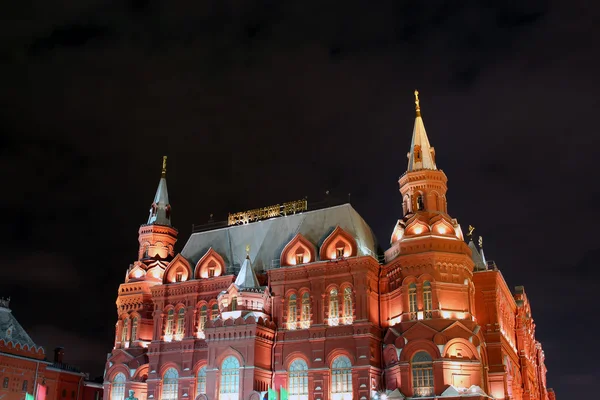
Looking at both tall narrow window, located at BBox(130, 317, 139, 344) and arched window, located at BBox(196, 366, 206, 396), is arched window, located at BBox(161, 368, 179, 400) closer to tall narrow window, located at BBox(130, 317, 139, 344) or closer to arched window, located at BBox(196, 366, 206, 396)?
arched window, located at BBox(196, 366, 206, 396)

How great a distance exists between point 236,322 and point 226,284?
21.4 ft

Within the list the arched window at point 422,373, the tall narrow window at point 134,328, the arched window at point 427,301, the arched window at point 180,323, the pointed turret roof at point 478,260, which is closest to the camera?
the arched window at point 422,373

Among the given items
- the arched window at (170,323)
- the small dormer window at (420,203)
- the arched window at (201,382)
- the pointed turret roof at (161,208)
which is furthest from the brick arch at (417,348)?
the pointed turret roof at (161,208)

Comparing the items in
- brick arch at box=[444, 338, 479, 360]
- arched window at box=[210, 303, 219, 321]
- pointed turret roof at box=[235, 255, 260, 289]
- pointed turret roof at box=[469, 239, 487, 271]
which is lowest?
brick arch at box=[444, 338, 479, 360]

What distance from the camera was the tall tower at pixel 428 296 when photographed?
44.2m

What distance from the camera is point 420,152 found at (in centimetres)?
5381

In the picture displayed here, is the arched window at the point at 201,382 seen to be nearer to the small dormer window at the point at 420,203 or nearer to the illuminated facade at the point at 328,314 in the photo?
the illuminated facade at the point at 328,314

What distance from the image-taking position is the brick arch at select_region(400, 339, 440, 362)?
145ft

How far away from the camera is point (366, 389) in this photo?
45.8 meters

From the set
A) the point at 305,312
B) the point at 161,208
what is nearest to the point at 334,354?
the point at 305,312

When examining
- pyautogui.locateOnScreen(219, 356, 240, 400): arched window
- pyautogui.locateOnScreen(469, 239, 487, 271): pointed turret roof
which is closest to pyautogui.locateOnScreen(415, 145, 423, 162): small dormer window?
pyautogui.locateOnScreen(469, 239, 487, 271): pointed turret roof

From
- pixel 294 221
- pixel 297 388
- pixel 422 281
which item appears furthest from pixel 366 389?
pixel 294 221

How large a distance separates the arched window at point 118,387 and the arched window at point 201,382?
822 cm

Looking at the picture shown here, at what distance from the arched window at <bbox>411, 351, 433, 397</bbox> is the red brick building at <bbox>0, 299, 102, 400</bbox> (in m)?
32.6
